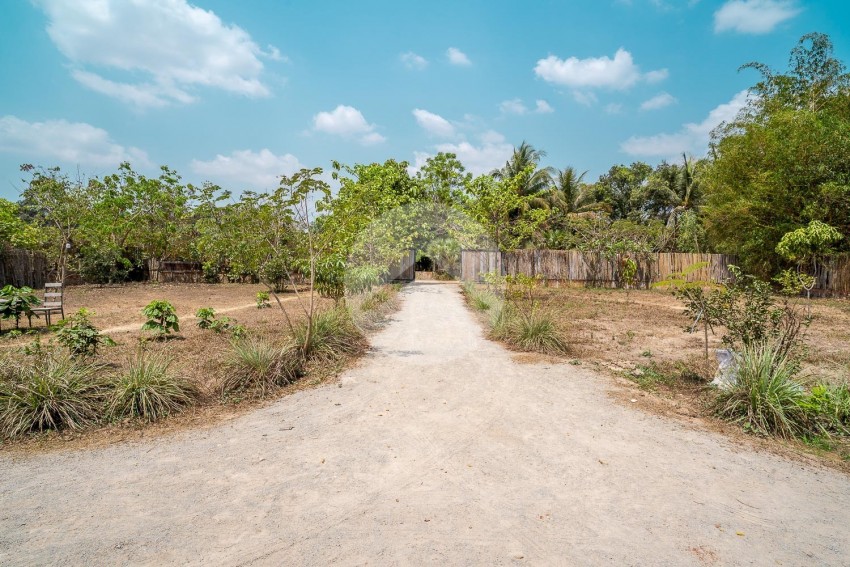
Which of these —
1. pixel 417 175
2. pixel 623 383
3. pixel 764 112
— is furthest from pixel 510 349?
pixel 764 112

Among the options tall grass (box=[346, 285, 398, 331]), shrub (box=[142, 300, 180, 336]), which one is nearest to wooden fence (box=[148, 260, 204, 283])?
tall grass (box=[346, 285, 398, 331])

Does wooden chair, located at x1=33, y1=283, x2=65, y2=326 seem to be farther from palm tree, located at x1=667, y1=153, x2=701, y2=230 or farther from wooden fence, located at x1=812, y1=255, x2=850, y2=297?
palm tree, located at x1=667, y1=153, x2=701, y2=230

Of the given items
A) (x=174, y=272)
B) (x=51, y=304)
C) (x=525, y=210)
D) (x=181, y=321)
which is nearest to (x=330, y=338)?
(x=181, y=321)

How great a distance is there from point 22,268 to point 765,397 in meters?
24.1

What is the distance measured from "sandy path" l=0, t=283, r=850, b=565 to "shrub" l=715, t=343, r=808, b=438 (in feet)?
1.96

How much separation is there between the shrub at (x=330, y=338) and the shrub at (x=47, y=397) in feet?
8.23

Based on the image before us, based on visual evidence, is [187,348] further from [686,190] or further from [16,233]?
[686,190]

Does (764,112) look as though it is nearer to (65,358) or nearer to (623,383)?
(623,383)

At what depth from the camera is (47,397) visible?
4.17 metres

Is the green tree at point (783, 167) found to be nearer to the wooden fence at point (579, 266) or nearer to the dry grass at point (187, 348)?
the wooden fence at point (579, 266)

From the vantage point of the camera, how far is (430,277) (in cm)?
2884

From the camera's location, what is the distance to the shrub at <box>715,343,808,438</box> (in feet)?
13.6

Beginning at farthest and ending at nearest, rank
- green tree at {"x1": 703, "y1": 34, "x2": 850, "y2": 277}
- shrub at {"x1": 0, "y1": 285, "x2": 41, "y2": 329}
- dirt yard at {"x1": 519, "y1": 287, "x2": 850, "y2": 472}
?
green tree at {"x1": 703, "y1": 34, "x2": 850, "y2": 277}
shrub at {"x1": 0, "y1": 285, "x2": 41, "y2": 329}
dirt yard at {"x1": 519, "y1": 287, "x2": 850, "y2": 472}

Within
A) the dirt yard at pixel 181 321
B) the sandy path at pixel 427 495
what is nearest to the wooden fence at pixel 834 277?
the sandy path at pixel 427 495
